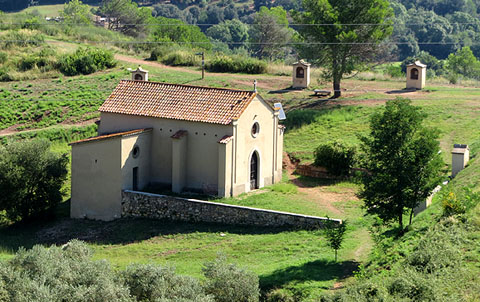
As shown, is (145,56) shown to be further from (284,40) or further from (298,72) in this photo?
(284,40)

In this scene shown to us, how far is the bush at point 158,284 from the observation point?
26047 mm

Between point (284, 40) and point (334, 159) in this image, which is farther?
point (284, 40)

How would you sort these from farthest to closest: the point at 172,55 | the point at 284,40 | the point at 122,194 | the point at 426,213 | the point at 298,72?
the point at 284,40 < the point at 172,55 < the point at 298,72 < the point at 122,194 < the point at 426,213

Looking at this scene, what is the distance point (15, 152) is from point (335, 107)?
21561 mm

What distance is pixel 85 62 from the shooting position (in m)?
59.3

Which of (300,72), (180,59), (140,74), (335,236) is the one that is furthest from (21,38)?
(335,236)

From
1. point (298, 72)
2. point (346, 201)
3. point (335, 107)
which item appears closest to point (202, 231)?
point (346, 201)

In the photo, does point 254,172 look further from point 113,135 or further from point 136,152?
point 113,135

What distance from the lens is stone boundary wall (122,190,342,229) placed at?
3322 cm

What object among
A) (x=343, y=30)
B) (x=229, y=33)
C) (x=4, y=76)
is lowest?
(x=4, y=76)

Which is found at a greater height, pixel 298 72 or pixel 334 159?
pixel 298 72

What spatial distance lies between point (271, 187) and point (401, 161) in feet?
35.7

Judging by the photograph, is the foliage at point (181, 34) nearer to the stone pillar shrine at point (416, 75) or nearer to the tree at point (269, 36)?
the tree at point (269, 36)

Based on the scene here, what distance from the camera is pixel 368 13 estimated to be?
51031 millimetres
